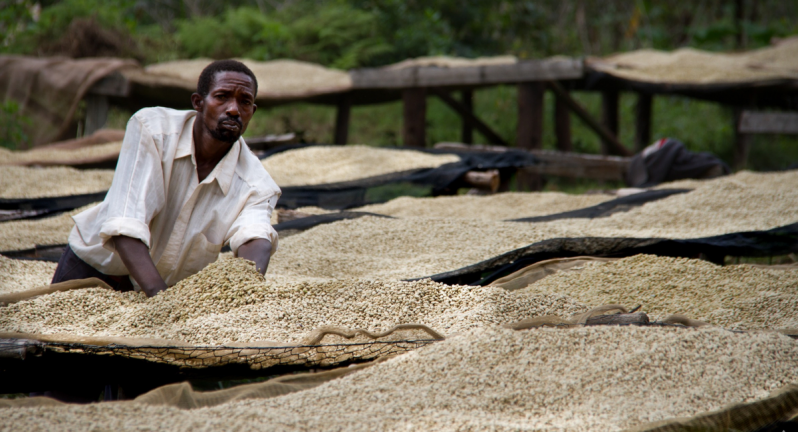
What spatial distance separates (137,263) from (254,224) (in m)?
0.34

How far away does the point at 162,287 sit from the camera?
1.77 m

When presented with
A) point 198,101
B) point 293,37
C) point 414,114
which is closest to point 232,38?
point 293,37

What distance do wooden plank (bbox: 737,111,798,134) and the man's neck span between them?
519 centimetres

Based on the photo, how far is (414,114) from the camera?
20.2 feet

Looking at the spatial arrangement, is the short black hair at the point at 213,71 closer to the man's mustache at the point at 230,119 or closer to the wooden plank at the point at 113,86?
the man's mustache at the point at 230,119

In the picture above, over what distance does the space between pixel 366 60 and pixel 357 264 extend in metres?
6.38

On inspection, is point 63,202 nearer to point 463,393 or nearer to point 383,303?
point 383,303

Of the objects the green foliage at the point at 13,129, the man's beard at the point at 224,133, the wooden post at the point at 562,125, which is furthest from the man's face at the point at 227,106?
the wooden post at the point at 562,125

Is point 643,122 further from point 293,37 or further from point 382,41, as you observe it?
point 293,37

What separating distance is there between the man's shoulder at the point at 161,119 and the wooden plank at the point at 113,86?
378cm

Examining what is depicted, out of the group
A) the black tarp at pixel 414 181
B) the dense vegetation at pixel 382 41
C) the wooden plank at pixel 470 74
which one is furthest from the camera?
the dense vegetation at pixel 382 41

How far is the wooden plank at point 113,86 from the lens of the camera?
5.38 m

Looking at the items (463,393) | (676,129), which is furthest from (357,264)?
(676,129)

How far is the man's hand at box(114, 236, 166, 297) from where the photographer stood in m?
1.75
